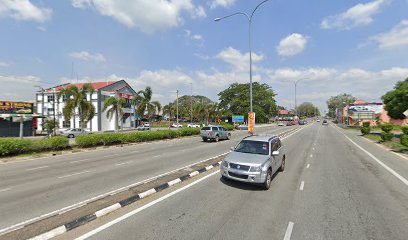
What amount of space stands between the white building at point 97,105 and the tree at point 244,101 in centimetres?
3571

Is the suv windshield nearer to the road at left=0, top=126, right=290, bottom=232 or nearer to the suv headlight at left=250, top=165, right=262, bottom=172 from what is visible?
the suv headlight at left=250, top=165, right=262, bottom=172

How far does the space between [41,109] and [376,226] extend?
68.1 m

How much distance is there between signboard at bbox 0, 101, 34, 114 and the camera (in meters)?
39.1

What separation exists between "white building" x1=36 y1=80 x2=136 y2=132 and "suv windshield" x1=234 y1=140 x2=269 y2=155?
47.2 meters

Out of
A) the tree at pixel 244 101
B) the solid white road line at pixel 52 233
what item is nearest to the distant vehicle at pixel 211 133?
the solid white road line at pixel 52 233

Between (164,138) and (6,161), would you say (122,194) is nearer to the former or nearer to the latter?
(6,161)

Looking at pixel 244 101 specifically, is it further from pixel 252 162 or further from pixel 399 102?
pixel 252 162

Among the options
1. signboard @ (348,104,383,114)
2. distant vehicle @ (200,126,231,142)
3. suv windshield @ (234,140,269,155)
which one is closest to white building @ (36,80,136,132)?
distant vehicle @ (200,126,231,142)

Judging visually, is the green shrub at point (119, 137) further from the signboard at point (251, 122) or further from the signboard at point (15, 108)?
the signboard at point (15, 108)

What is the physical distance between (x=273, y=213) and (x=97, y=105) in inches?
2132

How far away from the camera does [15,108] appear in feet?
134

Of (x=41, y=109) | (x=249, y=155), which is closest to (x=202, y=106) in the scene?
(x=41, y=109)

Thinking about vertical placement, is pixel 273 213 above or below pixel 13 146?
below

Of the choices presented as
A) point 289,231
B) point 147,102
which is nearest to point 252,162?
point 289,231
